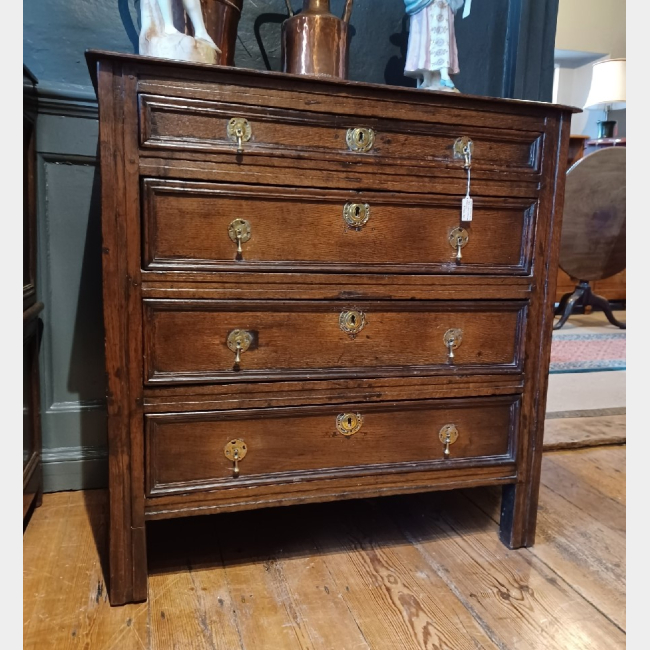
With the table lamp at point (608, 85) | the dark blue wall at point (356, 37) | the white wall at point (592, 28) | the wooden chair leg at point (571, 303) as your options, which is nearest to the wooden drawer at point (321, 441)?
the dark blue wall at point (356, 37)

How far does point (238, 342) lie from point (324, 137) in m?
0.46

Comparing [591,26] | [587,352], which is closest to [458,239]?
[587,352]

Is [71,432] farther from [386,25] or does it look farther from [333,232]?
[386,25]

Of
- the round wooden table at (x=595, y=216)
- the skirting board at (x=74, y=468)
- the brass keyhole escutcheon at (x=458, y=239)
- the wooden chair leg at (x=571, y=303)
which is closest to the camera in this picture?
the brass keyhole escutcheon at (x=458, y=239)

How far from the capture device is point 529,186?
1.38m

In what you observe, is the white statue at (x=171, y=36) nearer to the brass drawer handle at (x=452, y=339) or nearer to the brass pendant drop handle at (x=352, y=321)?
the brass pendant drop handle at (x=352, y=321)

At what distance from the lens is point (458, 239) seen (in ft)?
4.45

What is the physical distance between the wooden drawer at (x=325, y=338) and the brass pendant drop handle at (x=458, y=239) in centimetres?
11

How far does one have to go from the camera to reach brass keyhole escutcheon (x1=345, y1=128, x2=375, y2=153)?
125 centimetres

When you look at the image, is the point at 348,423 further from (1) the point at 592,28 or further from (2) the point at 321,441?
(1) the point at 592,28

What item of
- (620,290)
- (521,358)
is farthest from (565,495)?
(620,290)

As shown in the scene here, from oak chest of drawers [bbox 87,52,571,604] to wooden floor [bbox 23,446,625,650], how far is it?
13 cm

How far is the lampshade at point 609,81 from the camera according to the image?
15.3 feet

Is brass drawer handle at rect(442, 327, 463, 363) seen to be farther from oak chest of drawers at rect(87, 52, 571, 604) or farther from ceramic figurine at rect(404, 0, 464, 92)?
ceramic figurine at rect(404, 0, 464, 92)
